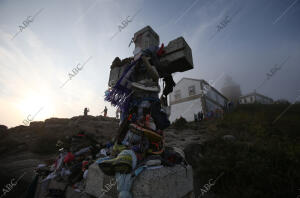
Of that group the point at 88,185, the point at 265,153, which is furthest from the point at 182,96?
the point at 88,185

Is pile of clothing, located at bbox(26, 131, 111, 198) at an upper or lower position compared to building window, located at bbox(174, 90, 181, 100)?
lower

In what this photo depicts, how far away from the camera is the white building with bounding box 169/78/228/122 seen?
64.1ft

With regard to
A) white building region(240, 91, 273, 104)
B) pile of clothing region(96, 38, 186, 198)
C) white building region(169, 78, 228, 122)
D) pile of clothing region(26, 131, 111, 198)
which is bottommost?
pile of clothing region(26, 131, 111, 198)

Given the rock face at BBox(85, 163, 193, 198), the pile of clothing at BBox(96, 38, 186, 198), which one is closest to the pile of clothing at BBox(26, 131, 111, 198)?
the rock face at BBox(85, 163, 193, 198)

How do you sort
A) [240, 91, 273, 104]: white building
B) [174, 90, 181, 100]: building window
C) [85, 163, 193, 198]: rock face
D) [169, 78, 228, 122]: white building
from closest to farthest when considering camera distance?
[85, 163, 193, 198]: rock face, [169, 78, 228, 122]: white building, [174, 90, 181, 100]: building window, [240, 91, 273, 104]: white building

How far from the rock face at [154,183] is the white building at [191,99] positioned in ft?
60.6

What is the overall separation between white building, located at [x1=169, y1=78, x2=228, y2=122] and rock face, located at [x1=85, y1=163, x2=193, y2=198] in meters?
Result: 18.5

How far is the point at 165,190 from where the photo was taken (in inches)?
52.3

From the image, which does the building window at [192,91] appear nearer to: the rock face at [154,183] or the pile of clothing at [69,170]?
the pile of clothing at [69,170]

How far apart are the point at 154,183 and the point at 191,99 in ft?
66.8

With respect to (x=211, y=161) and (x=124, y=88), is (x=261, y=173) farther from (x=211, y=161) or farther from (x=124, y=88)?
(x=124, y=88)

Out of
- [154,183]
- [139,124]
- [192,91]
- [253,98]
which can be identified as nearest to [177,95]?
[192,91]

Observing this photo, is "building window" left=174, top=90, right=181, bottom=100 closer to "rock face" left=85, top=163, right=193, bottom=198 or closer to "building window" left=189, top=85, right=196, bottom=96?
"building window" left=189, top=85, right=196, bottom=96

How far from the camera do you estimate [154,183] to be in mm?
1276
